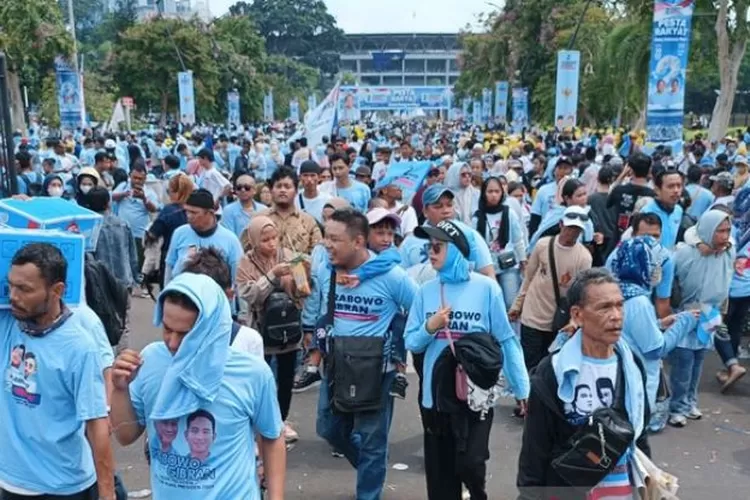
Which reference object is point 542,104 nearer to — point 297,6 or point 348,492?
point 348,492

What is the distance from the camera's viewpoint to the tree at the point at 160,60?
1613 inches

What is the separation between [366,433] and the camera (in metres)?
4.26

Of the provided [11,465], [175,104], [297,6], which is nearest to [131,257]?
[11,465]

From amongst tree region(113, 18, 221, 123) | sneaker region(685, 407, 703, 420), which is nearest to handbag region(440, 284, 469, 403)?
sneaker region(685, 407, 703, 420)

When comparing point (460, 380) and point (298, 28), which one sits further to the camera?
point (298, 28)

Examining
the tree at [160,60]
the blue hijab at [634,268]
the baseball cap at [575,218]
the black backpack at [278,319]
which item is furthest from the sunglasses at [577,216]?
the tree at [160,60]

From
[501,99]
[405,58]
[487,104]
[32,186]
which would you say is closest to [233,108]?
[501,99]

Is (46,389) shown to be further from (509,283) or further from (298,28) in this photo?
(298,28)

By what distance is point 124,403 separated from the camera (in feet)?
8.76

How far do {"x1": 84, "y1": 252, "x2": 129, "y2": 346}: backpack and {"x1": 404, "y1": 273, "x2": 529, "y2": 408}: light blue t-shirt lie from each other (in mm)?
1779

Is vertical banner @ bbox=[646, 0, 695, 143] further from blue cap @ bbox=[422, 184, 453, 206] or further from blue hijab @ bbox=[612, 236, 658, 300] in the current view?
blue hijab @ bbox=[612, 236, 658, 300]

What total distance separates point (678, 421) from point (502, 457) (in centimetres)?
153

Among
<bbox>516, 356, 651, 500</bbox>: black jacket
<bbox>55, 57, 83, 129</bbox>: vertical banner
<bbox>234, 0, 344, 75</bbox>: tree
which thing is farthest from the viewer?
<bbox>234, 0, 344, 75</bbox>: tree

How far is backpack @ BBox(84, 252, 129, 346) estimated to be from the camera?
4.46 meters
